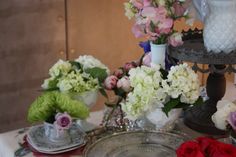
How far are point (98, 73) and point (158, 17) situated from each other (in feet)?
0.82

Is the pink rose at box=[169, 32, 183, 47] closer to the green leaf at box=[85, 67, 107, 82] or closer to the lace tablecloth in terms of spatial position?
the green leaf at box=[85, 67, 107, 82]

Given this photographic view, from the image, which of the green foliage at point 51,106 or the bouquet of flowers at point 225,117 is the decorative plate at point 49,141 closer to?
the green foliage at point 51,106

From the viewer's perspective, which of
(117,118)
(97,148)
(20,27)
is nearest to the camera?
(97,148)

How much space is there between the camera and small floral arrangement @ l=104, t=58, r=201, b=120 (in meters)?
1.28

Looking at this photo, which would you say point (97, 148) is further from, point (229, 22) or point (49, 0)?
point (49, 0)

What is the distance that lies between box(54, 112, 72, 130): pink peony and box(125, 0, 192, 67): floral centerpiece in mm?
360

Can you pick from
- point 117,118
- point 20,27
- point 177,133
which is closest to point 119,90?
point 117,118

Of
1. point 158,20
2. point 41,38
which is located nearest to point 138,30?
point 158,20

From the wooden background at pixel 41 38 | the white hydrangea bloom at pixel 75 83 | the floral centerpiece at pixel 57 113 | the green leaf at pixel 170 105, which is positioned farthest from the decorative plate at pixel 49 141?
the wooden background at pixel 41 38

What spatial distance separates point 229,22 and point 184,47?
0.16 meters

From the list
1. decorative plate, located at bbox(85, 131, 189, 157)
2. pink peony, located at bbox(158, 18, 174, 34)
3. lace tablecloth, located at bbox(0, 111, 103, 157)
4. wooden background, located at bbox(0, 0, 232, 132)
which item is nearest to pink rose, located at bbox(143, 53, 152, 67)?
pink peony, located at bbox(158, 18, 174, 34)

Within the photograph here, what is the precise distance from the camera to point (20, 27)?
7.66 feet

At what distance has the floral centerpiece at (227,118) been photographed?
124 centimetres

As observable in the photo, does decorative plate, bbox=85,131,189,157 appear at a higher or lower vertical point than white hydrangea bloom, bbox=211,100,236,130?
lower
